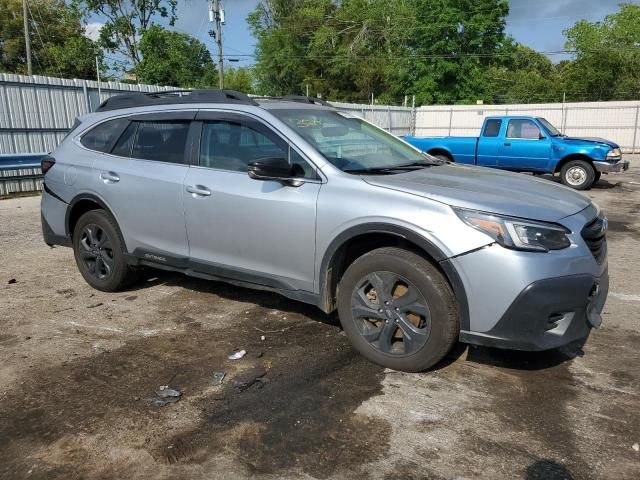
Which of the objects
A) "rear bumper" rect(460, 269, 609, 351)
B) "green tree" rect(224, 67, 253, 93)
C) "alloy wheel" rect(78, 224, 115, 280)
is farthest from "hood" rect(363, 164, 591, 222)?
"green tree" rect(224, 67, 253, 93)

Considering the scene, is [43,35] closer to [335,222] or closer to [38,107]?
[38,107]

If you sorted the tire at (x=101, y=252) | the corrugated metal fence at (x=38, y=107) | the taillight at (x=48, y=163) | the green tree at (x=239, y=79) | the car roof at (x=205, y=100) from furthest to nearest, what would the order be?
1. the green tree at (x=239, y=79)
2. the corrugated metal fence at (x=38, y=107)
3. the taillight at (x=48, y=163)
4. the tire at (x=101, y=252)
5. the car roof at (x=205, y=100)

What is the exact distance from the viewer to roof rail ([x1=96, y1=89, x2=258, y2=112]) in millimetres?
4590

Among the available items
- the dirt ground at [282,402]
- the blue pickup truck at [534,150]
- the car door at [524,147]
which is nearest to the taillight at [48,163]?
the dirt ground at [282,402]

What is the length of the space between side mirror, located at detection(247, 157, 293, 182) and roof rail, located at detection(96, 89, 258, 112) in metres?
0.77

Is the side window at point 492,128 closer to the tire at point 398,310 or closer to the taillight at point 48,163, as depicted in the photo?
the taillight at point 48,163

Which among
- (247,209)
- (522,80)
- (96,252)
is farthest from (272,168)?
(522,80)

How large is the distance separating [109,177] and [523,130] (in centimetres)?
1144

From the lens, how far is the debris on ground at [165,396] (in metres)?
3.39

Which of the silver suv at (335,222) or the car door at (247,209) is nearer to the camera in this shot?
the silver suv at (335,222)

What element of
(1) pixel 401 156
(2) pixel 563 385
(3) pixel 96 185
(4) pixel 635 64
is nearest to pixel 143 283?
(3) pixel 96 185

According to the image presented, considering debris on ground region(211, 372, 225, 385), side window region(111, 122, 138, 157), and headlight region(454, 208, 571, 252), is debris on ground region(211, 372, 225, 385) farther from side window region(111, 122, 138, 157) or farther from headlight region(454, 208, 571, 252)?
side window region(111, 122, 138, 157)

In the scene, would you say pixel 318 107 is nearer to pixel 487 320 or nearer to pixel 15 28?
pixel 487 320

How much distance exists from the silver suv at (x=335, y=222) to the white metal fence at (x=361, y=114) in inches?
336
